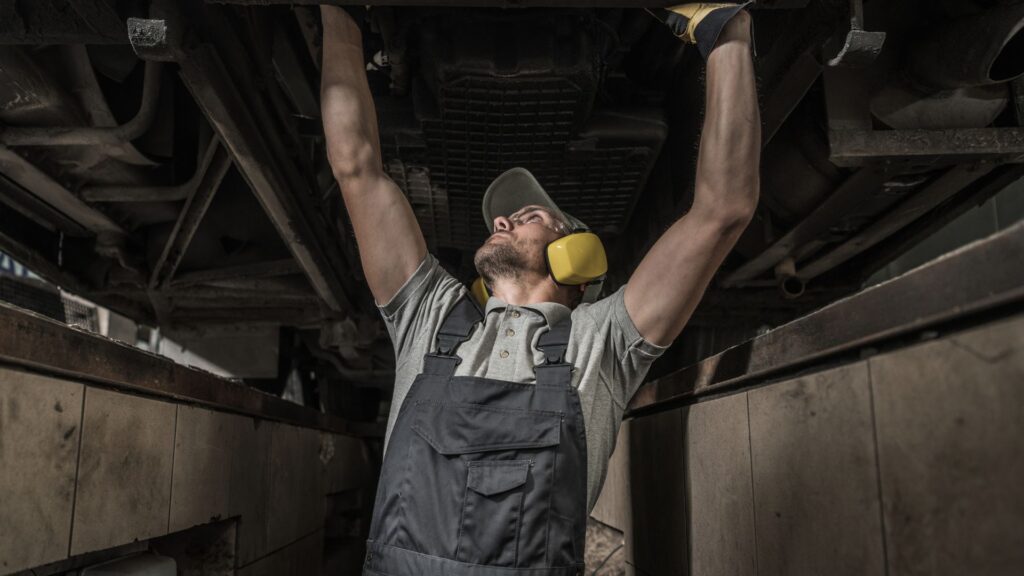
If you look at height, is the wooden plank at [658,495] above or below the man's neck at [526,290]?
below

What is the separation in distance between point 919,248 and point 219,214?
183 inches

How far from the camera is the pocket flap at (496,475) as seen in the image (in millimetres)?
1515

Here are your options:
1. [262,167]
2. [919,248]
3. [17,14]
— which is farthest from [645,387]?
[919,248]

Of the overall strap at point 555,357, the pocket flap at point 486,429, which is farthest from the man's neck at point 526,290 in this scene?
the pocket flap at point 486,429

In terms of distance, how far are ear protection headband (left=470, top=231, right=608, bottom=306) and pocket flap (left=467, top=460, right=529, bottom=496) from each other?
1.99 feet

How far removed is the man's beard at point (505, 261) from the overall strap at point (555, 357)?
28 centimetres

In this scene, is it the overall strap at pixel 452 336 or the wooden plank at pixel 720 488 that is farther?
the overall strap at pixel 452 336

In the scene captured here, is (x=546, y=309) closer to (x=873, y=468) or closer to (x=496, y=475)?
(x=496, y=475)

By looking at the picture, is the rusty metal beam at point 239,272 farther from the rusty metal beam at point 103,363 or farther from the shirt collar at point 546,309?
the shirt collar at point 546,309

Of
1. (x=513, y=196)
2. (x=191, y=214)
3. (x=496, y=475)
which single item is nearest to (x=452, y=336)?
(x=496, y=475)

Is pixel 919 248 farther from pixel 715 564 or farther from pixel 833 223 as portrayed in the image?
pixel 715 564

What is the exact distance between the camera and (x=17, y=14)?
173 centimetres

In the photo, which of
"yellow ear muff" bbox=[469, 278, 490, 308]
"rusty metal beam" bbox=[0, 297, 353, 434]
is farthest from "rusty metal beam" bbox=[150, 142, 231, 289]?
"yellow ear muff" bbox=[469, 278, 490, 308]

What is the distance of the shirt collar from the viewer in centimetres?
187
